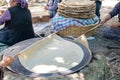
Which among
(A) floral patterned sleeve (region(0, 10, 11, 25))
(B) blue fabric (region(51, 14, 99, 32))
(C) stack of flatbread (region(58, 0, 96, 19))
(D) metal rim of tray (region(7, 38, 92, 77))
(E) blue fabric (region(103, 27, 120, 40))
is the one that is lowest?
(E) blue fabric (region(103, 27, 120, 40))

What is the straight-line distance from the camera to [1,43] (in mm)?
4602

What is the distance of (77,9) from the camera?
5.47 m

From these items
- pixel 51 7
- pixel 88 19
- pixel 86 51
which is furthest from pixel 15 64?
pixel 51 7

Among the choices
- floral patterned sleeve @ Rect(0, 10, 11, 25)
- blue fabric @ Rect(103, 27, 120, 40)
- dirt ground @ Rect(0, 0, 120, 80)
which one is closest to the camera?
floral patterned sleeve @ Rect(0, 10, 11, 25)

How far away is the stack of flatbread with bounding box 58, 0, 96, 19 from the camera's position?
18.0ft

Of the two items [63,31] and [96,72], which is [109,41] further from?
[96,72]

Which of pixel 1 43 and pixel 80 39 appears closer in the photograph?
pixel 80 39

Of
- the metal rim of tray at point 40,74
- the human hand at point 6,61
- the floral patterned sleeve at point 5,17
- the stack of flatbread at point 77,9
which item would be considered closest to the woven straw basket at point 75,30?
the stack of flatbread at point 77,9

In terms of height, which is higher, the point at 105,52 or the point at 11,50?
the point at 11,50

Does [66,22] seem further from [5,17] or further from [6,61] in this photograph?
[6,61]

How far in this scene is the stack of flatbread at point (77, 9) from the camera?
5477mm

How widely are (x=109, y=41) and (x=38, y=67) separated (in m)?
2.78

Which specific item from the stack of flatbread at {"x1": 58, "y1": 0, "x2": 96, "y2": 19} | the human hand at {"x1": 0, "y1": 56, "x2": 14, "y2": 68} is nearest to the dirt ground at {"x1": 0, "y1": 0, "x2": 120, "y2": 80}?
the stack of flatbread at {"x1": 58, "y1": 0, "x2": 96, "y2": 19}

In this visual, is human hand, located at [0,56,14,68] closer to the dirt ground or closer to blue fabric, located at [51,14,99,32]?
the dirt ground
